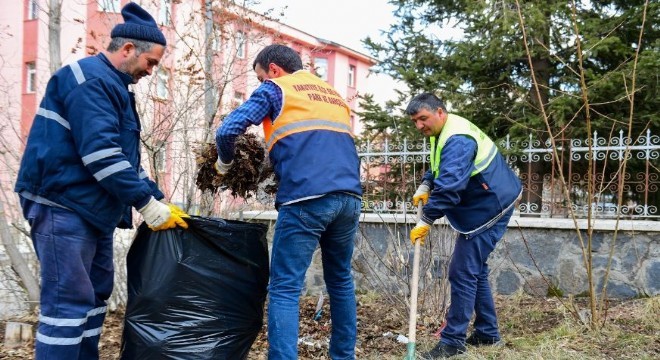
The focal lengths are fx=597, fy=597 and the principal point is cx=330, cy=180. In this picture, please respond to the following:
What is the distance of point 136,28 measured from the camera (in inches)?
103

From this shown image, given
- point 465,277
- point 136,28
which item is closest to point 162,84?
point 136,28

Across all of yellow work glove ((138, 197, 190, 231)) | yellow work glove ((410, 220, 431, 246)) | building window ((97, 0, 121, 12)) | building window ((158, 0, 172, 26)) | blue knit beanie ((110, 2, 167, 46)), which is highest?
building window ((158, 0, 172, 26))

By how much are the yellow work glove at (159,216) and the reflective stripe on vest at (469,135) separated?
63.2 inches

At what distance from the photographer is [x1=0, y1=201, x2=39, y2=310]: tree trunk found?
4043 millimetres

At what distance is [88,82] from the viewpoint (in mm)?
2443

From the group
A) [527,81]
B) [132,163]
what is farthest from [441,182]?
[527,81]

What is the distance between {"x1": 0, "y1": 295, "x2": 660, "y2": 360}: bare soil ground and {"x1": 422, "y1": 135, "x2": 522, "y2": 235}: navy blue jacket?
797 mm

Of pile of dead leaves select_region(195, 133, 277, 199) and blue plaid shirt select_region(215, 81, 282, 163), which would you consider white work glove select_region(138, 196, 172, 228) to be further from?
pile of dead leaves select_region(195, 133, 277, 199)

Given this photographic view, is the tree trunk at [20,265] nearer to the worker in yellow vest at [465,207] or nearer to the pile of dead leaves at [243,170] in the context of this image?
the pile of dead leaves at [243,170]

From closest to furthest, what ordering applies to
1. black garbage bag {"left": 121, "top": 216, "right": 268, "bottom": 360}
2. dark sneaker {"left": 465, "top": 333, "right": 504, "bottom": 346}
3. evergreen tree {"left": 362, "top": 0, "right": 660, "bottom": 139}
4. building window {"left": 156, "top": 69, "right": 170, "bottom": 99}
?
black garbage bag {"left": 121, "top": 216, "right": 268, "bottom": 360}
dark sneaker {"left": 465, "top": 333, "right": 504, "bottom": 346}
building window {"left": 156, "top": 69, "right": 170, "bottom": 99}
evergreen tree {"left": 362, "top": 0, "right": 660, "bottom": 139}

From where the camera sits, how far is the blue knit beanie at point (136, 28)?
2.61m

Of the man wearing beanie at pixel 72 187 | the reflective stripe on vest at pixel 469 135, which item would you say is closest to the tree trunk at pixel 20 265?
the man wearing beanie at pixel 72 187

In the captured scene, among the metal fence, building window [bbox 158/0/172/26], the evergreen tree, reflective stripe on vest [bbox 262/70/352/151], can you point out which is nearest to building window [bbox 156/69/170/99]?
building window [bbox 158/0/172/26]

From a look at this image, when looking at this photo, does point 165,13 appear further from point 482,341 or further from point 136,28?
point 482,341
